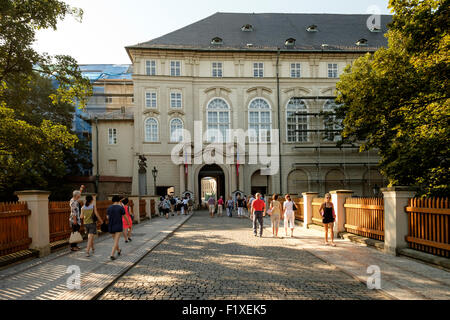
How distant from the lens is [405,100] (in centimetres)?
1530

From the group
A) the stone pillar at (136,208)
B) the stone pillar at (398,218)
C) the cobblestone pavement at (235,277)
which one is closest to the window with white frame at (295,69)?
the stone pillar at (136,208)

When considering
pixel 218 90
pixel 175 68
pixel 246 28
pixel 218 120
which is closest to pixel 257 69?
pixel 218 90

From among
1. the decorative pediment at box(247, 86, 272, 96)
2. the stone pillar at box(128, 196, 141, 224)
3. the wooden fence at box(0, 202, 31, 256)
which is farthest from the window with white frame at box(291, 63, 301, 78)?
the wooden fence at box(0, 202, 31, 256)

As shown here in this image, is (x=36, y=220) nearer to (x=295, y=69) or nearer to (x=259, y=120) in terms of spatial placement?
(x=259, y=120)

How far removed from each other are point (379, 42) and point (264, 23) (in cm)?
1400

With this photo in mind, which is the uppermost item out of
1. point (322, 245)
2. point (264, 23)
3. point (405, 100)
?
point (264, 23)

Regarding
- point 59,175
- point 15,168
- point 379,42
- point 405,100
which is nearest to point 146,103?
point 59,175

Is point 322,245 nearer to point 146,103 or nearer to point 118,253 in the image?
point 118,253

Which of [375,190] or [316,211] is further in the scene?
[375,190]

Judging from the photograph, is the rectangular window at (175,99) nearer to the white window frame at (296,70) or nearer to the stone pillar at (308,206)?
the white window frame at (296,70)

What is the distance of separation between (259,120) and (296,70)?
7.26m

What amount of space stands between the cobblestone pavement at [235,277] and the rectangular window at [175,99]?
3332 centimetres

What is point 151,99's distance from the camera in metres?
43.5

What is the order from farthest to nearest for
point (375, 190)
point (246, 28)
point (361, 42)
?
point (246, 28) < point (361, 42) < point (375, 190)
